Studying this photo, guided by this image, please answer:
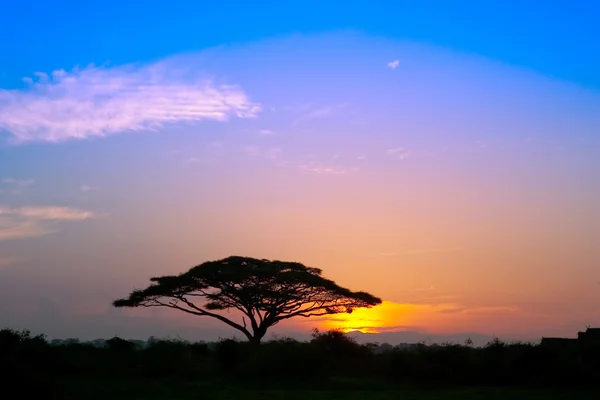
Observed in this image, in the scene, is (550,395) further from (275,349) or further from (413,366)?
(275,349)

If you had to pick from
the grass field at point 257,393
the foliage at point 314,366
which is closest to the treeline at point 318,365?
the foliage at point 314,366

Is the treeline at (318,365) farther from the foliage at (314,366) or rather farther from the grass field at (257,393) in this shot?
the grass field at (257,393)

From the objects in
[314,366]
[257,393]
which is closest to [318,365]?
[314,366]

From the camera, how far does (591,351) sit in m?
31.7

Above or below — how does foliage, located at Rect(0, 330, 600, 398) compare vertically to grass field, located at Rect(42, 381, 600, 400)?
above

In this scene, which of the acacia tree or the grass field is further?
the acacia tree

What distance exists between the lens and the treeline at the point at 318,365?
1097 inches

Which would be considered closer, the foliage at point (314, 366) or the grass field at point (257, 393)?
the grass field at point (257, 393)

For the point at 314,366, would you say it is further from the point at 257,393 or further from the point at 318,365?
the point at 257,393

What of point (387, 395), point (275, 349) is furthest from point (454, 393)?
point (275, 349)

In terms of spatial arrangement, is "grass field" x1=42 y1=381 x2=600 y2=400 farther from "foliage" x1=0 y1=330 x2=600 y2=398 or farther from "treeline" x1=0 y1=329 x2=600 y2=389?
"treeline" x1=0 y1=329 x2=600 y2=389

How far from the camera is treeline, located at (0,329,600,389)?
91.5ft

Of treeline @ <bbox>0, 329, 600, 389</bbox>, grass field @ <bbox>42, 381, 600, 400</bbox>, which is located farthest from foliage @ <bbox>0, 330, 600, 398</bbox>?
grass field @ <bbox>42, 381, 600, 400</bbox>

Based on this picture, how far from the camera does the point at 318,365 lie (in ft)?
96.4
